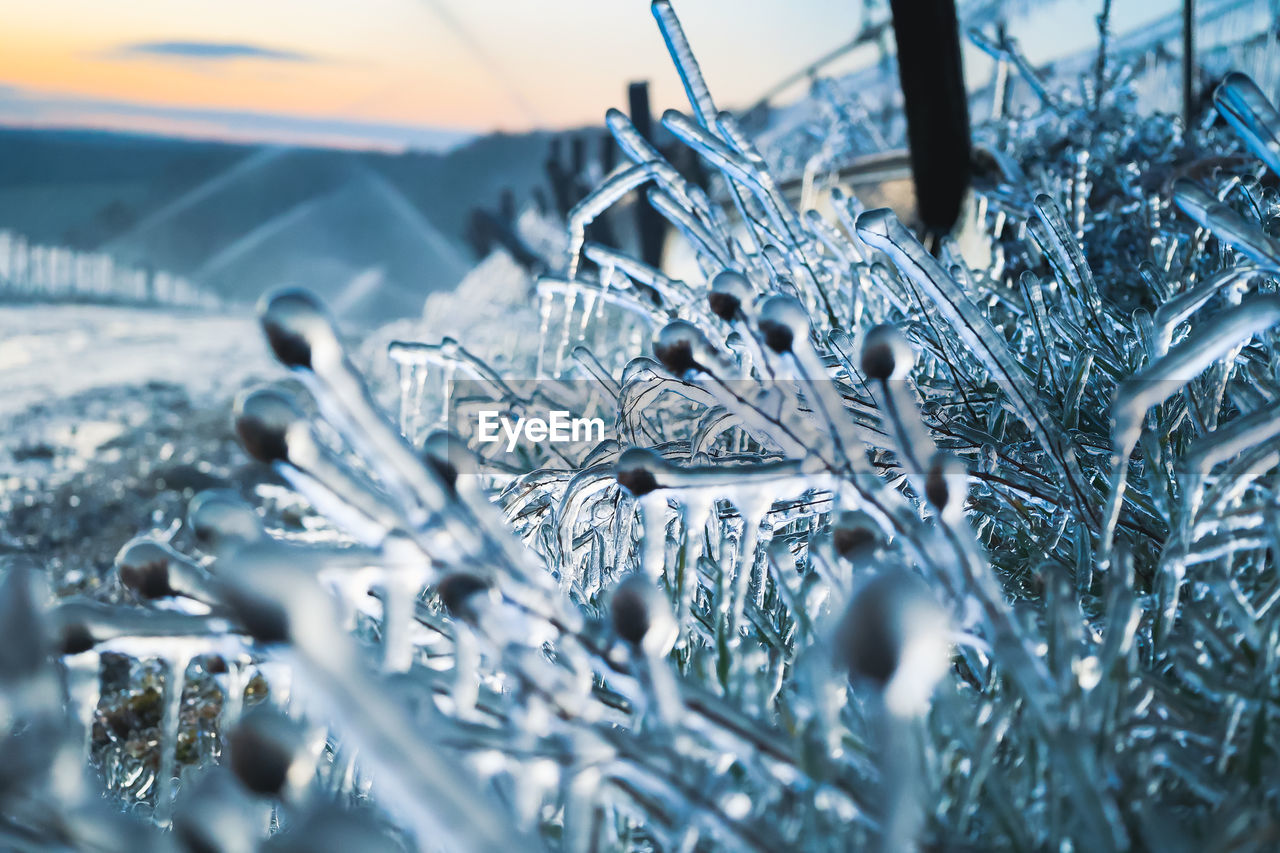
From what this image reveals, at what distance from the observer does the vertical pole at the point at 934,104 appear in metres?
0.70

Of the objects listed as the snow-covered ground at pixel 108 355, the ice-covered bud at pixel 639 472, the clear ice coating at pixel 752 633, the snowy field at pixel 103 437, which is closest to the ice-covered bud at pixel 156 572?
the clear ice coating at pixel 752 633

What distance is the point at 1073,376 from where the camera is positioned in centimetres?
32

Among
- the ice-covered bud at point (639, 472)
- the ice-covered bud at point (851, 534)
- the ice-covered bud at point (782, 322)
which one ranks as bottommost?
the ice-covered bud at point (851, 534)

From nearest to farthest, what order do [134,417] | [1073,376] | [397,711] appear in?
[397,711] < [1073,376] < [134,417]

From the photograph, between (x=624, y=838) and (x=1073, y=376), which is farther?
(x=1073, y=376)

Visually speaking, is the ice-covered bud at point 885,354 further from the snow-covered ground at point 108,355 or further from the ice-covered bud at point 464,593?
the snow-covered ground at point 108,355

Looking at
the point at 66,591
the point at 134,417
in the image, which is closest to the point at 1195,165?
the point at 66,591

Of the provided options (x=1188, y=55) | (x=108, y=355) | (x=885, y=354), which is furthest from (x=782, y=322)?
(x=108, y=355)

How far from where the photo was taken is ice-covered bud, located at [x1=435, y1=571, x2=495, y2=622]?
0.15 meters

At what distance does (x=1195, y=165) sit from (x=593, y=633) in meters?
0.76

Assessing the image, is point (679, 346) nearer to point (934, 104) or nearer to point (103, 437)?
point (934, 104)

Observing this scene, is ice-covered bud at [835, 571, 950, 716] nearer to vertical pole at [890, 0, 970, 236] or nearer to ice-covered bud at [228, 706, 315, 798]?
ice-covered bud at [228, 706, 315, 798]

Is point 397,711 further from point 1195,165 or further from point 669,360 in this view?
point 1195,165

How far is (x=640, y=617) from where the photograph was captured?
0.16 metres
